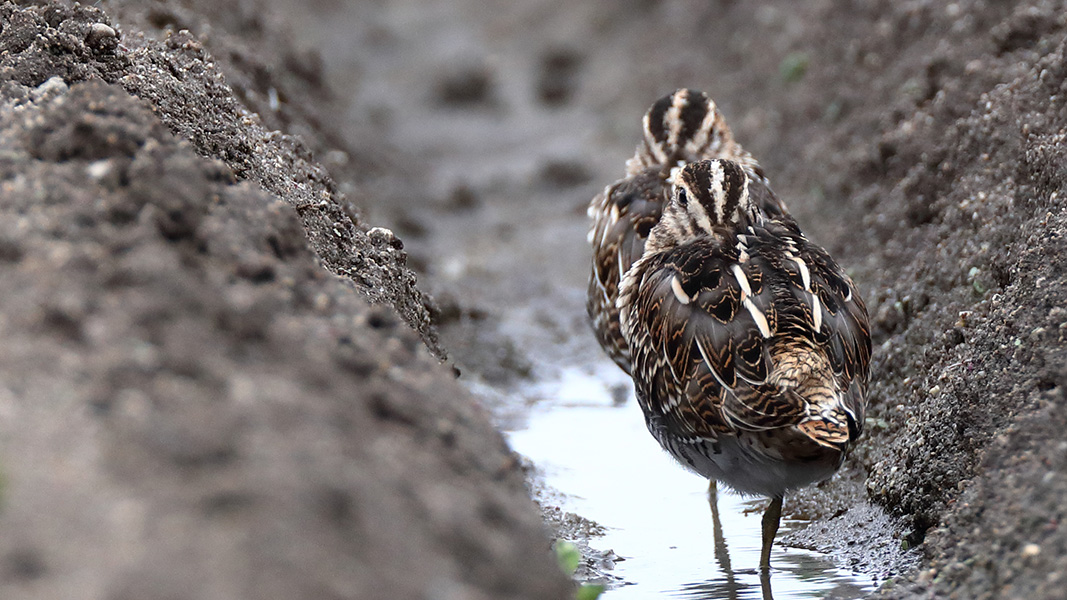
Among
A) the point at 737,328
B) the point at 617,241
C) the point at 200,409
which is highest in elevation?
the point at 617,241

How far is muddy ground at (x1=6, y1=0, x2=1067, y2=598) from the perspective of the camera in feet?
7.32

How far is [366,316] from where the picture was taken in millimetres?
3225

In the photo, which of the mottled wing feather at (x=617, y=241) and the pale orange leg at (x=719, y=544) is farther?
the mottled wing feather at (x=617, y=241)

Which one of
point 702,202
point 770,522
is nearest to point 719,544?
point 770,522

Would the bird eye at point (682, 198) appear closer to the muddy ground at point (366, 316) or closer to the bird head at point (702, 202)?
the bird head at point (702, 202)

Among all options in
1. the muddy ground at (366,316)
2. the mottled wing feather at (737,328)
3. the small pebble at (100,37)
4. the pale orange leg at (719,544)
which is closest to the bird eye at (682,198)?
the mottled wing feather at (737,328)

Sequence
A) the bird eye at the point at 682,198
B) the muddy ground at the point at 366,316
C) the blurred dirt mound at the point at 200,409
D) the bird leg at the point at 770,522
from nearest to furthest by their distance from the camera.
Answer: the blurred dirt mound at the point at 200,409 < the muddy ground at the point at 366,316 < the bird leg at the point at 770,522 < the bird eye at the point at 682,198

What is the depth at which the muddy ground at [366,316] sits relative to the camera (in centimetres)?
223

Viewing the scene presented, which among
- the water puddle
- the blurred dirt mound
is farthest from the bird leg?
the blurred dirt mound

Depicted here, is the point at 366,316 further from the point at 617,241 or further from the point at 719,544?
the point at 617,241

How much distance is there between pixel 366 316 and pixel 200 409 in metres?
0.90

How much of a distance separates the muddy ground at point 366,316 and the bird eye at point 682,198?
1.44 meters

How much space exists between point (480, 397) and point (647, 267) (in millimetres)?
2378

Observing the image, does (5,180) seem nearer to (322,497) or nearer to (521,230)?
(322,497)
